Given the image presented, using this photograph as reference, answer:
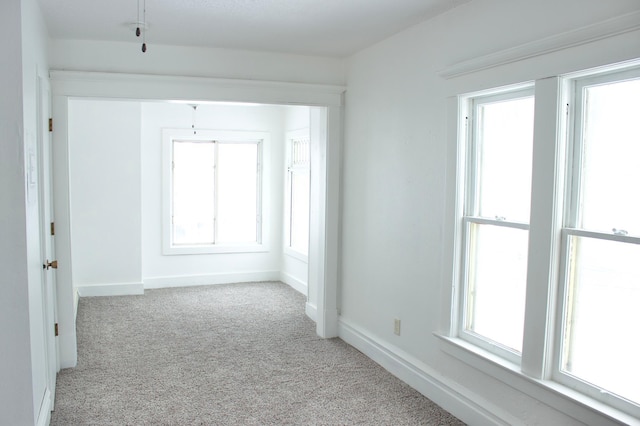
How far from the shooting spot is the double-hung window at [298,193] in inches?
258

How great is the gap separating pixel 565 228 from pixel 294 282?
452cm

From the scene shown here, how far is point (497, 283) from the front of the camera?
119 inches

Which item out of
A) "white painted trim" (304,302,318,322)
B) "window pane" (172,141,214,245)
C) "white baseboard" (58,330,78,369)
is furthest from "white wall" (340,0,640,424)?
"window pane" (172,141,214,245)

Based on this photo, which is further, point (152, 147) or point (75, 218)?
point (152, 147)

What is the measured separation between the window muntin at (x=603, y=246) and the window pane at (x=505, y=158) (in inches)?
12.7

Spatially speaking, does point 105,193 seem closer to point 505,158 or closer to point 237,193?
point 237,193

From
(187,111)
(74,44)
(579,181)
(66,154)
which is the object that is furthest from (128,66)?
(579,181)

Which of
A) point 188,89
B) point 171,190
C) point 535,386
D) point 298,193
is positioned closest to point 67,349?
point 188,89

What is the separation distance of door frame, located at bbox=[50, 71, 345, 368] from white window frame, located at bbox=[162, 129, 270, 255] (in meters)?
2.05

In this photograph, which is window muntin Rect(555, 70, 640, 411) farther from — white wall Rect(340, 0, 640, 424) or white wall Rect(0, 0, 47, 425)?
white wall Rect(0, 0, 47, 425)

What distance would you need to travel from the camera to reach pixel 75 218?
Answer: 6.19 metres

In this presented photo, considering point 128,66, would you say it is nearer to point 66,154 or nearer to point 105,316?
point 66,154

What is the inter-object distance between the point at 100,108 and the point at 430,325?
14.9 feet

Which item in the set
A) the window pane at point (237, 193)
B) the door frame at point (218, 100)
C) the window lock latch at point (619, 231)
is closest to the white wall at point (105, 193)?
the window pane at point (237, 193)
